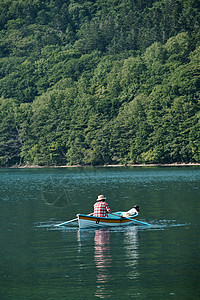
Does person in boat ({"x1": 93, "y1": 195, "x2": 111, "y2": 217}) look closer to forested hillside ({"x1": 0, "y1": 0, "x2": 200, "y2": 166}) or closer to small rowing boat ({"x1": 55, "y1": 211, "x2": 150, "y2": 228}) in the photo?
small rowing boat ({"x1": 55, "y1": 211, "x2": 150, "y2": 228})

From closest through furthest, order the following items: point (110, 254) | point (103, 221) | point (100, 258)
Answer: point (100, 258), point (110, 254), point (103, 221)

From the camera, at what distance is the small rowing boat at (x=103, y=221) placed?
3112cm

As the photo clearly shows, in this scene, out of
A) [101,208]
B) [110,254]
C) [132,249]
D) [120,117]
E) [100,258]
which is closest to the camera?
[100,258]

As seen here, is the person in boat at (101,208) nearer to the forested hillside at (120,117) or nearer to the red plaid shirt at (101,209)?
the red plaid shirt at (101,209)

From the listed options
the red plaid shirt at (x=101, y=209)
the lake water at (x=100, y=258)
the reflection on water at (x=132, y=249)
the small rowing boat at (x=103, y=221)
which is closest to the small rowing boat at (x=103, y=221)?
the small rowing boat at (x=103, y=221)

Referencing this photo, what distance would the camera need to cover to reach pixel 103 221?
3161 cm

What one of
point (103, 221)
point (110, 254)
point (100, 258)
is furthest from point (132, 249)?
point (103, 221)

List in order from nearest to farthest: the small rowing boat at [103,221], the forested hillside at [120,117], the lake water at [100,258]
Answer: the lake water at [100,258] < the small rowing boat at [103,221] < the forested hillside at [120,117]

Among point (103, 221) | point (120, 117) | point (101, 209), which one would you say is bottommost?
point (103, 221)

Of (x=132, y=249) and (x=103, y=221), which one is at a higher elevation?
(x=103, y=221)

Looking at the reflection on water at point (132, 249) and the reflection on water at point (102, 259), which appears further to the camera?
the reflection on water at point (132, 249)

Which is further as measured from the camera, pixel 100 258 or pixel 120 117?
pixel 120 117

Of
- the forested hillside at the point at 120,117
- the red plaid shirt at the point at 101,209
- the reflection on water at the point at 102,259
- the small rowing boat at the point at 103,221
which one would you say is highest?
the forested hillside at the point at 120,117

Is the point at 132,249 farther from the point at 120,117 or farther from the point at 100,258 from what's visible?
the point at 120,117
